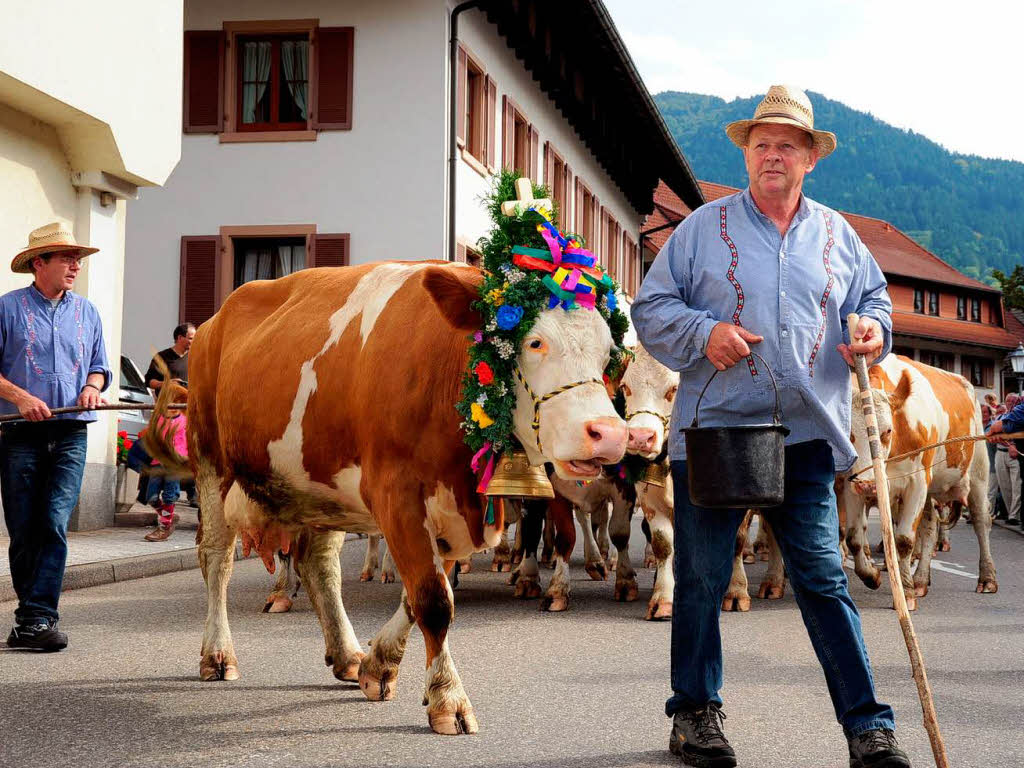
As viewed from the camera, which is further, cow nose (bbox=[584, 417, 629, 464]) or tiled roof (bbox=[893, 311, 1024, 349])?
tiled roof (bbox=[893, 311, 1024, 349])

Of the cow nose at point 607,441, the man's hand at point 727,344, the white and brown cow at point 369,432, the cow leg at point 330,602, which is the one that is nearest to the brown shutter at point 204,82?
the white and brown cow at point 369,432

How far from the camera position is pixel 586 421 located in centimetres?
500

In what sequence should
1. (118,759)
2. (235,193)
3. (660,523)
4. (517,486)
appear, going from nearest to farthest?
(118,759) < (517,486) < (660,523) < (235,193)

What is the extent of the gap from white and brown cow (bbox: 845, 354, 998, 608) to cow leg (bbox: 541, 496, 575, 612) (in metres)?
1.99

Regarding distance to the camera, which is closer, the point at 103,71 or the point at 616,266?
the point at 103,71

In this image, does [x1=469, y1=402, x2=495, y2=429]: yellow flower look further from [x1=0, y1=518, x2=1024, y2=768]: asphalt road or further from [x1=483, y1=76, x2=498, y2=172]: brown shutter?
[x1=483, y1=76, x2=498, y2=172]: brown shutter

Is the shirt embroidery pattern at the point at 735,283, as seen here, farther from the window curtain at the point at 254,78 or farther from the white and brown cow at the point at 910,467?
the window curtain at the point at 254,78

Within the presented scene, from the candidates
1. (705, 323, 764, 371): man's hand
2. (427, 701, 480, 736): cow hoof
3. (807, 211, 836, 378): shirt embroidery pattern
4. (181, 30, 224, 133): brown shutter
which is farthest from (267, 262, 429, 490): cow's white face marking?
(181, 30, 224, 133): brown shutter

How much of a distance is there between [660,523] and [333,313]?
4.00 metres

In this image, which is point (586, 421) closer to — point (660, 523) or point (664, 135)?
point (660, 523)

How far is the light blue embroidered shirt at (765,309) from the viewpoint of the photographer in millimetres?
4754

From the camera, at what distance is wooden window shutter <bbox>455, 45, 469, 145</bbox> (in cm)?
2286

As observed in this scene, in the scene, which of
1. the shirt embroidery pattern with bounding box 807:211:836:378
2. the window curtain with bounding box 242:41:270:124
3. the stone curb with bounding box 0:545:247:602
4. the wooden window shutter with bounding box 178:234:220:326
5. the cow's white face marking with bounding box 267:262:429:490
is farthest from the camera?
the window curtain with bounding box 242:41:270:124

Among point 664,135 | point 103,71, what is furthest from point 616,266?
point 103,71
